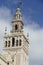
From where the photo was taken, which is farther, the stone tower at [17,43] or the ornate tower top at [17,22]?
the ornate tower top at [17,22]

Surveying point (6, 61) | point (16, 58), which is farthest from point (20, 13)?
point (6, 61)

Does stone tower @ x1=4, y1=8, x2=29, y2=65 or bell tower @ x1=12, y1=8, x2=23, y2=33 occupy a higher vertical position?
bell tower @ x1=12, y1=8, x2=23, y2=33

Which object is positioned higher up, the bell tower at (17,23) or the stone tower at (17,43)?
the bell tower at (17,23)

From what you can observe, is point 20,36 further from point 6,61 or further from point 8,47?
point 6,61

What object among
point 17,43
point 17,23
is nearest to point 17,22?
point 17,23

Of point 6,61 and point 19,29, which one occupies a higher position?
point 19,29

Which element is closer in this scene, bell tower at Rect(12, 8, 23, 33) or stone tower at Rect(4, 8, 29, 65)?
stone tower at Rect(4, 8, 29, 65)

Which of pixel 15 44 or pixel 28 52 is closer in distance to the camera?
pixel 15 44

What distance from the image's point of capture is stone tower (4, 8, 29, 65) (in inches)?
3110

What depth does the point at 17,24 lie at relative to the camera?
269ft

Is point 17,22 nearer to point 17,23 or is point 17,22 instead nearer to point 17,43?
point 17,23

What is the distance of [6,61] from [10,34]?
64.1ft

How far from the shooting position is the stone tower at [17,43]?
79.0m

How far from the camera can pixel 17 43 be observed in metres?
80.1
